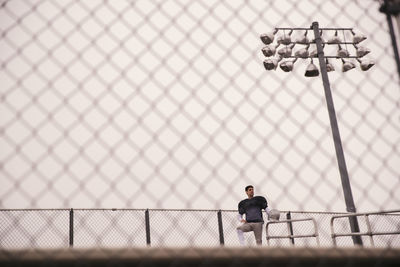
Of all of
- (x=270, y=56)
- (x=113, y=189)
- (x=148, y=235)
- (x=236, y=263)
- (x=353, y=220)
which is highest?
(x=270, y=56)

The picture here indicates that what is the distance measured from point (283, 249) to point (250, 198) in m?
5.55

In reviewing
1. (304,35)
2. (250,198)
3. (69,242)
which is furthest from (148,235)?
(304,35)

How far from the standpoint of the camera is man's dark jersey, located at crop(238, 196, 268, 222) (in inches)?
267

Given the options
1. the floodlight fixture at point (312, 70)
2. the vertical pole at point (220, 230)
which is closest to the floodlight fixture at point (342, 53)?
the floodlight fixture at point (312, 70)

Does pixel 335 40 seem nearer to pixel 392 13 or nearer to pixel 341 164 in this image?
pixel 341 164

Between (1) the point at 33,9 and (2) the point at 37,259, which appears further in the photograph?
(1) the point at 33,9

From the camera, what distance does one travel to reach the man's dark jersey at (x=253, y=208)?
679 centimetres

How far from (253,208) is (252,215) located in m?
0.14

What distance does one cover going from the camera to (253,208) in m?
6.82

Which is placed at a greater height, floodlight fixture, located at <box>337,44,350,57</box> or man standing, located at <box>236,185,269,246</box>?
floodlight fixture, located at <box>337,44,350,57</box>

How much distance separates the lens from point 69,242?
26.3ft

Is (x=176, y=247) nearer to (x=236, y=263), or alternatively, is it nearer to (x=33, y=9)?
(x=236, y=263)

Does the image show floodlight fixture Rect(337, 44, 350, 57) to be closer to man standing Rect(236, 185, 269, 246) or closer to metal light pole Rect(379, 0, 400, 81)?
man standing Rect(236, 185, 269, 246)

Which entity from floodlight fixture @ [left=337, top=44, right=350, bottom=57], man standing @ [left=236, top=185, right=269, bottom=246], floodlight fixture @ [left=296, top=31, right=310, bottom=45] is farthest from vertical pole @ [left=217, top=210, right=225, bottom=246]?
floodlight fixture @ [left=337, top=44, right=350, bottom=57]
